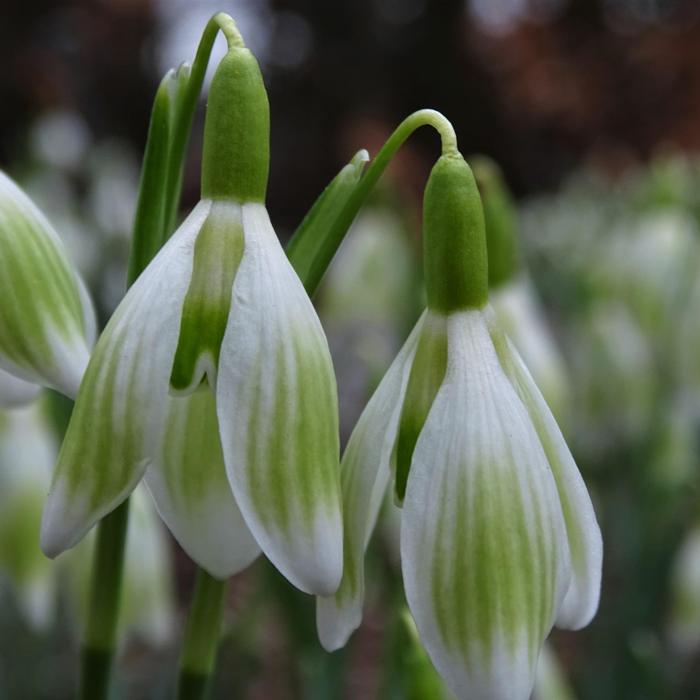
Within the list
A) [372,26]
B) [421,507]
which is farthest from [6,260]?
[372,26]

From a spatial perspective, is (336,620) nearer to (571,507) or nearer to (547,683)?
(571,507)

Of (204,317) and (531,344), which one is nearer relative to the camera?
(204,317)

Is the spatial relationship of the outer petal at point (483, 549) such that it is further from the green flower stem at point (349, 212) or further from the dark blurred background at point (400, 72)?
the dark blurred background at point (400, 72)

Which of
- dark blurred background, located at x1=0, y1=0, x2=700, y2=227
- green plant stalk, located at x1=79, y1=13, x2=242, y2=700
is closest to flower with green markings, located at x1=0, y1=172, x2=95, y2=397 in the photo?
green plant stalk, located at x1=79, y1=13, x2=242, y2=700

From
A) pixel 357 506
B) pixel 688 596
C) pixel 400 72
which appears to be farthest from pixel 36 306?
pixel 400 72

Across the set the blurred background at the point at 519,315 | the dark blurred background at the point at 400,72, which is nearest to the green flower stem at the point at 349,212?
the blurred background at the point at 519,315

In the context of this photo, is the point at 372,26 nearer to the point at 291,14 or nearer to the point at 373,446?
the point at 291,14
